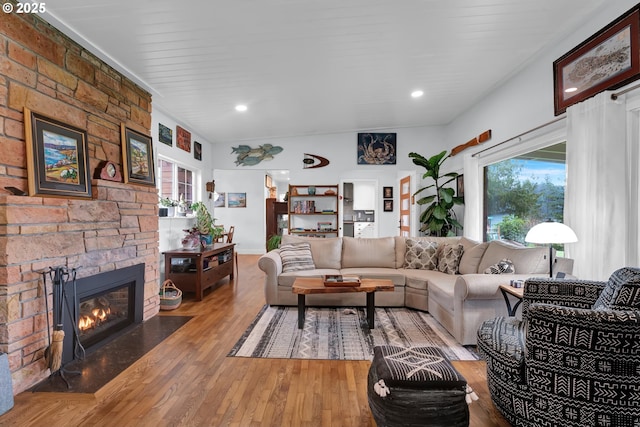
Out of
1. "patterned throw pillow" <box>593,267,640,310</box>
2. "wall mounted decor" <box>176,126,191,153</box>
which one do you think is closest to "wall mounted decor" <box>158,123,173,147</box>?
"wall mounted decor" <box>176,126,191,153</box>

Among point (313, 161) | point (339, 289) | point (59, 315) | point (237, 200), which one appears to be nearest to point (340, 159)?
point (313, 161)

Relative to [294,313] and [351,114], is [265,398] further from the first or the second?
[351,114]

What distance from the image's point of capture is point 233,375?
7.69ft

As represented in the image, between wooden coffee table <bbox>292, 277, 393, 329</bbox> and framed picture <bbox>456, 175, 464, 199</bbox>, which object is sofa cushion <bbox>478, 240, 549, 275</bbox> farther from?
framed picture <bbox>456, 175, 464, 199</bbox>

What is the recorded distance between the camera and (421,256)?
4.29 m

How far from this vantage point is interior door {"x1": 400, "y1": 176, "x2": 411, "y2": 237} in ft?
22.1

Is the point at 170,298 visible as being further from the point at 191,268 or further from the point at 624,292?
the point at 624,292

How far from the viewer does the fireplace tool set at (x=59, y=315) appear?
2236 mm

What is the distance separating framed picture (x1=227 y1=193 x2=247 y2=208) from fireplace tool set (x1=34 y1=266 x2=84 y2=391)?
20.1 ft

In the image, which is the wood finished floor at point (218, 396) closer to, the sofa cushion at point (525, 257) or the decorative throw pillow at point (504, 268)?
the decorative throw pillow at point (504, 268)

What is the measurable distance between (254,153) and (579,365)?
20.8 ft

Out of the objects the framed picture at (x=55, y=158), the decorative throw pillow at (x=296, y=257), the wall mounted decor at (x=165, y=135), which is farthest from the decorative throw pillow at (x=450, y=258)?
the wall mounted decor at (x=165, y=135)

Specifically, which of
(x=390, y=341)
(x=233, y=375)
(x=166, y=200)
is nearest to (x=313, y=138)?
(x=166, y=200)

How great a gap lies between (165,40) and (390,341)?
3.36 meters
